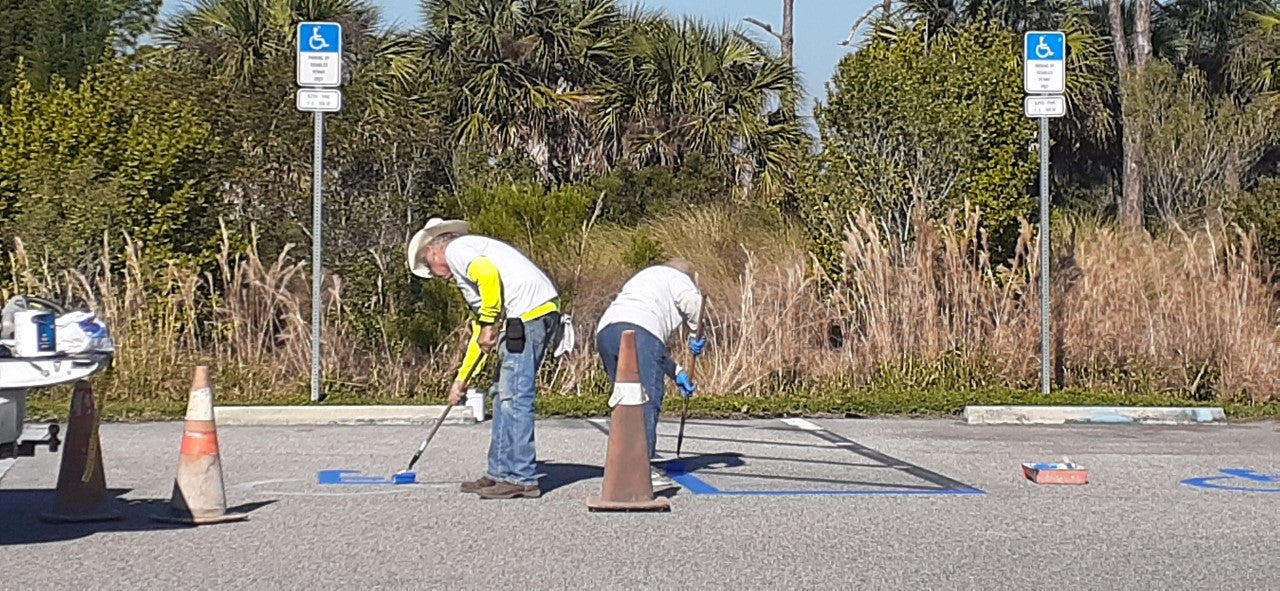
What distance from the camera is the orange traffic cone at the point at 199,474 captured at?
9086 millimetres

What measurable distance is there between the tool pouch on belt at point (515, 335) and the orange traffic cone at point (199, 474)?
174 centimetres

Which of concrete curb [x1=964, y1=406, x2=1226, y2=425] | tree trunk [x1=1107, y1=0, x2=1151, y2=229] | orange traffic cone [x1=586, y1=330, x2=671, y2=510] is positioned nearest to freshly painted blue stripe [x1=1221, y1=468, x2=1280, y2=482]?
concrete curb [x1=964, y1=406, x2=1226, y2=425]

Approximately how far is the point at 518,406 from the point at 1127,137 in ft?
82.9

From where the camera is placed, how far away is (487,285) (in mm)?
9695

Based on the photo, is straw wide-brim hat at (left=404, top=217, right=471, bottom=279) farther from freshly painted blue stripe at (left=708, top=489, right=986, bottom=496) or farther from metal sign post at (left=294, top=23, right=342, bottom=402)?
metal sign post at (left=294, top=23, right=342, bottom=402)

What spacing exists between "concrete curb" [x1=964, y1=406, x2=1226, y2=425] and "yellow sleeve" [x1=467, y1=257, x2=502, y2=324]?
6617 millimetres

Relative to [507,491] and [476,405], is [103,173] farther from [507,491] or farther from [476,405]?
[507,491]

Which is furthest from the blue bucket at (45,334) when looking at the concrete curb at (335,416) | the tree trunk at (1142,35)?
the tree trunk at (1142,35)

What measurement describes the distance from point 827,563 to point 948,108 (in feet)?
36.2

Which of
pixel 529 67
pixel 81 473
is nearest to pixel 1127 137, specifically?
pixel 529 67

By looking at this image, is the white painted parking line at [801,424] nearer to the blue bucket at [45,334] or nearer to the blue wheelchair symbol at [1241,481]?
the blue wheelchair symbol at [1241,481]

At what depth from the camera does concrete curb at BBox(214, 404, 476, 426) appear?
1459 cm

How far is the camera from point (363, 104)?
19000 mm

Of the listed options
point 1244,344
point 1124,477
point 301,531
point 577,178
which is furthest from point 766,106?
point 301,531
